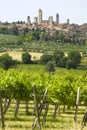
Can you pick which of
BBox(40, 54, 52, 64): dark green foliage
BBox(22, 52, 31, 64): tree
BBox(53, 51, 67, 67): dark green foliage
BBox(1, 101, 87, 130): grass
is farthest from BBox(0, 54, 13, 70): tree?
BBox(1, 101, 87, 130): grass

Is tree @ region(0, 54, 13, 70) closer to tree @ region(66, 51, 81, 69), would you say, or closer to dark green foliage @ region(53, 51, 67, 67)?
dark green foliage @ region(53, 51, 67, 67)

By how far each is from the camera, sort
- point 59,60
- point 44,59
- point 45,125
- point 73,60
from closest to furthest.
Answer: point 45,125 → point 73,60 → point 44,59 → point 59,60

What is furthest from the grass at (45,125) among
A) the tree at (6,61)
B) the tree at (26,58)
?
the tree at (26,58)

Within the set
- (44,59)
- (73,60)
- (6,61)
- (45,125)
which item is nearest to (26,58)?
(44,59)

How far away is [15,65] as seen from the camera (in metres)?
105

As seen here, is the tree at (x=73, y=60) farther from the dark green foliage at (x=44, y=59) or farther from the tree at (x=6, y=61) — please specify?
the tree at (x=6, y=61)

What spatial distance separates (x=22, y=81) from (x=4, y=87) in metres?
1.47

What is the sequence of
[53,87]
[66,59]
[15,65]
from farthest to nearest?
1. [66,59]
2. [15,65]
3. [53,87]

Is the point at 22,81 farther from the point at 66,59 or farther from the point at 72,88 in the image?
the point at 66,59

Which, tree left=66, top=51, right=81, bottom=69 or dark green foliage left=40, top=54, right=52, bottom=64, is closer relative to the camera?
tree left=66, top=51, right=81, bottom=69

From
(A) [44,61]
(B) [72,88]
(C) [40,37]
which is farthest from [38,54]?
(B) [72,88]

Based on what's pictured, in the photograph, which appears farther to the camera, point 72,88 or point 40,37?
point 40,37

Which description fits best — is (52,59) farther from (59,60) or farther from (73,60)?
(73,60)

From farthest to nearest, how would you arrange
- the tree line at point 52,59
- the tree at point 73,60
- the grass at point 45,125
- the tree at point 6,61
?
the tree at point 73,60, the tree line at point 52,59, the tree at point 6,61, the grass at point 45,125
